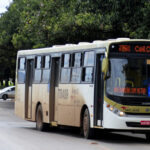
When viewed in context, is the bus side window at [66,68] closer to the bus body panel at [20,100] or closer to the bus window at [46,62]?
the bus window at [46,62]

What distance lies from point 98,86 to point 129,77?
3.47 feet

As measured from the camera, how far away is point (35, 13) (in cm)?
3559

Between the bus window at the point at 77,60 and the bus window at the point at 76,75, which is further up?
the bus window at the point at 77,60

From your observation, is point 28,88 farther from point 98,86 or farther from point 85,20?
point 85,20

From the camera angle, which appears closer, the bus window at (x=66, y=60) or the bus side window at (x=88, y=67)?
the bus side window at (x=88, y=67)

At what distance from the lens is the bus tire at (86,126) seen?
1669 centimetres

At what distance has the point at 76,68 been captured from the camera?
18109 mm

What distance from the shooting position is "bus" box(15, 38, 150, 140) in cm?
1568

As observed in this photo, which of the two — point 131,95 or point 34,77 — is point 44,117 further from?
point 131,95

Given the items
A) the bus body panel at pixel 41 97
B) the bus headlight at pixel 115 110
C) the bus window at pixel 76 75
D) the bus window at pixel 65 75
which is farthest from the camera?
the bus body panel at pixel 41 97

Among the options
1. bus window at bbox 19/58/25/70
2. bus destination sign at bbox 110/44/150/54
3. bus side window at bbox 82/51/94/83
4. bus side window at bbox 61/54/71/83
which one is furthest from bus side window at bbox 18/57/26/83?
bus destination sign at bbox 110/44/150/54

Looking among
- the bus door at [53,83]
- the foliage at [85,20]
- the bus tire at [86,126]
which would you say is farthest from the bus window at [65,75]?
the foliage at [85,20]

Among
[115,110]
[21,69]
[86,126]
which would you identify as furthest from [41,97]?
[115,110]

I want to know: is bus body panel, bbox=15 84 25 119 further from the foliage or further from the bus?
the foliage
